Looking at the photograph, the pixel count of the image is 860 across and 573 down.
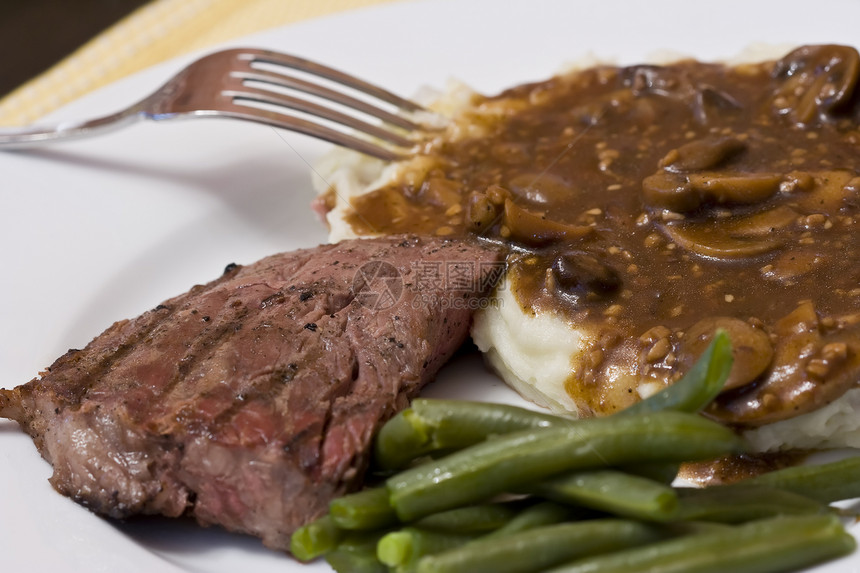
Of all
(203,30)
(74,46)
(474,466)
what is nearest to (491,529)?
(474,466)

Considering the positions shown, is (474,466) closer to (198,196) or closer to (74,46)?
(198,196)

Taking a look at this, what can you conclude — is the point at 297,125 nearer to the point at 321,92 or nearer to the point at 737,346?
the point at 321,92

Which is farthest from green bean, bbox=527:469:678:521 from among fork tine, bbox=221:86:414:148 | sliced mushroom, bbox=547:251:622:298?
fork tine, bbox=221:86:414:148

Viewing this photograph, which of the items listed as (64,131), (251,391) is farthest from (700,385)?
(64,131)

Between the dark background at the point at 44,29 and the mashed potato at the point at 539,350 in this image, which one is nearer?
the mashed potato at the point at 539,350

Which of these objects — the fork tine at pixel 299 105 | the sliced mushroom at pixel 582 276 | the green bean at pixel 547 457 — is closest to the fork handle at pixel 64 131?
the fork tine at pixel 299 105

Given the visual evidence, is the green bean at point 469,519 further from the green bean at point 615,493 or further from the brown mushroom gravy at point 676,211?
the brown mushroom gravy at point 676,211
